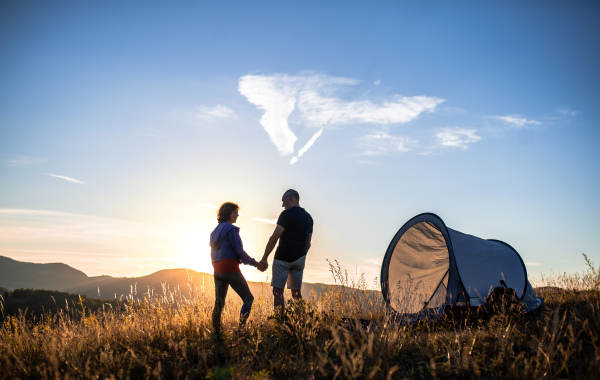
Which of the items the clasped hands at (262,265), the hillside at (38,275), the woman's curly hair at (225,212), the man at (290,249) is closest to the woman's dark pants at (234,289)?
the clasped hands at (262,265)

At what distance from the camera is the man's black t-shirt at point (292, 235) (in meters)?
6.34

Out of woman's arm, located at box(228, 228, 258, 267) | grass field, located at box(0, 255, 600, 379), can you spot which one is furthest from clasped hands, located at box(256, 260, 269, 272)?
grass field, located at box(0, 255, 600, 379)

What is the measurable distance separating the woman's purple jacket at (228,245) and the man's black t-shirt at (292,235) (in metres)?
0.72

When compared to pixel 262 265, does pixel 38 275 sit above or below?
below

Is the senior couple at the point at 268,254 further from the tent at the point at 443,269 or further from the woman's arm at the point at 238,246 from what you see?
the tent at the point at 443,269

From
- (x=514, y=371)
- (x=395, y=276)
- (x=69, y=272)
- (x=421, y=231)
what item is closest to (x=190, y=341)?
(x=514, y=371)

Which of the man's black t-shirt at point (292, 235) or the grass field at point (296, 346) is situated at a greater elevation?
the man's black t-shirt at point (292, 235)

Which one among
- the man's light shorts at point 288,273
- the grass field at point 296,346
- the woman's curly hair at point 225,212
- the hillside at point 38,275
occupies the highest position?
the woman's curly hair at point 225,212

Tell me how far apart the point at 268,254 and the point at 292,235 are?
50 cm

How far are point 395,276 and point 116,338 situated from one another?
247 inches

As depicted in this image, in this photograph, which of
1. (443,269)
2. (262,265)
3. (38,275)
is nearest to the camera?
(262,265)

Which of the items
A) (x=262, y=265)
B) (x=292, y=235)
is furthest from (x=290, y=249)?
(x=262, y=265)

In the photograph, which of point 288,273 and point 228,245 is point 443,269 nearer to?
point 288,273

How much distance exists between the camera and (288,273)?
21.2 feet
